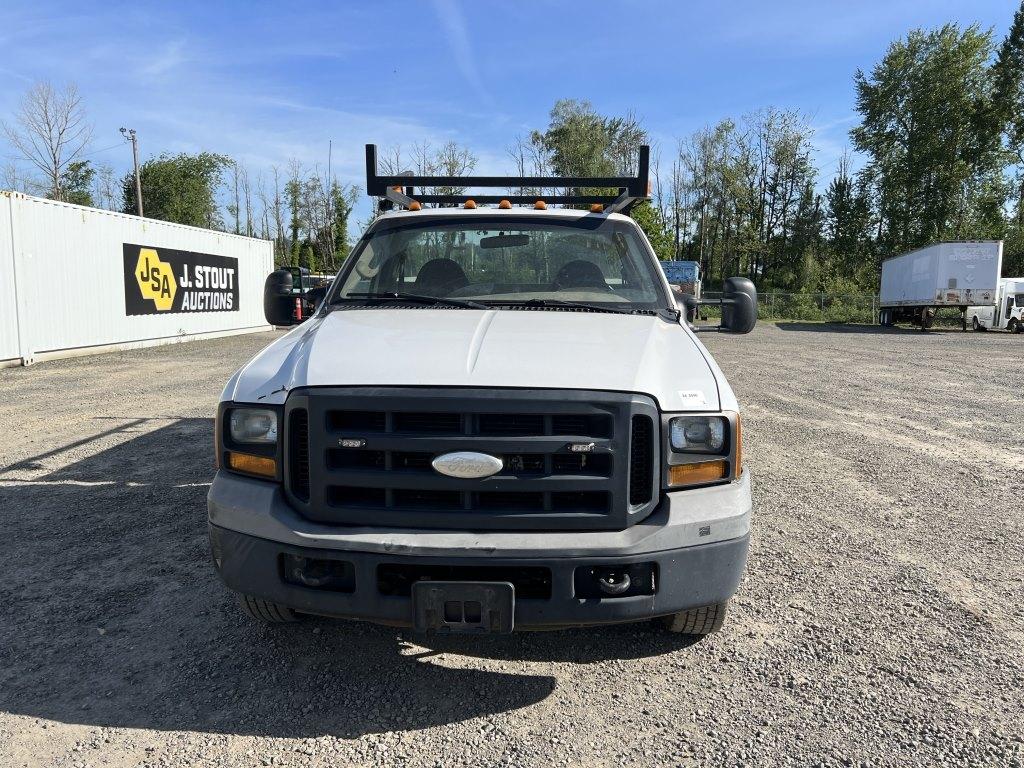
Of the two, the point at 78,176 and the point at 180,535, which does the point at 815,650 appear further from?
the point at 78,176

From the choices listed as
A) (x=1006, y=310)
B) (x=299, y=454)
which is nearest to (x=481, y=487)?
(x=299, y=454)

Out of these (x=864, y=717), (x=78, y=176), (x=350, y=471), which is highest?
(x=78, y=176)

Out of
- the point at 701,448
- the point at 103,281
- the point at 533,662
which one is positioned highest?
the point at 103,281

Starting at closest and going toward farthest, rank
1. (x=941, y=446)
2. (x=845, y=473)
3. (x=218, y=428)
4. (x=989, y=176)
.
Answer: (x=218, y=428), (x=845, y=473), (x=941, y=446), (x=989, y=176)

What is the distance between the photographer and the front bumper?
241 centimetres

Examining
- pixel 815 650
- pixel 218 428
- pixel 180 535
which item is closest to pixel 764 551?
pixel 815 650

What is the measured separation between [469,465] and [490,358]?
0.44 meters

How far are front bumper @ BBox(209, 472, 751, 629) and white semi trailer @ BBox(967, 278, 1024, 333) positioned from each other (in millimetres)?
31605

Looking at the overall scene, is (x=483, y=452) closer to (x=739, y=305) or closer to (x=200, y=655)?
(x=200, y=655)

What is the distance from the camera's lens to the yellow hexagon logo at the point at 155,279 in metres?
17.6

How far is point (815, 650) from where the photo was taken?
3.10 metres

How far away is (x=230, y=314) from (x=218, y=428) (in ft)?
69.6

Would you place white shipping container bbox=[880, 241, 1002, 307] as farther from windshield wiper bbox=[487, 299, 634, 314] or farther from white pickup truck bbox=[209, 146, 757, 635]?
white pickup truck bbox=[209, 146, 757, 635]

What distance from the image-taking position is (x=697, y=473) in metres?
2.63
